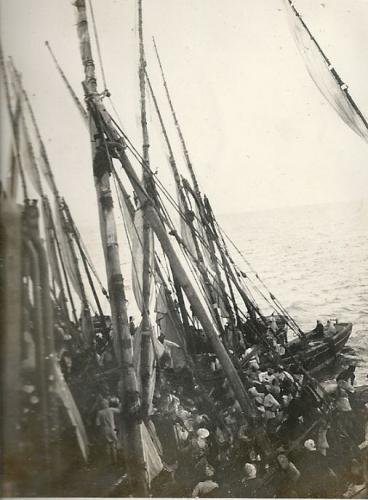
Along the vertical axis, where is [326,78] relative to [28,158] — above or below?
above

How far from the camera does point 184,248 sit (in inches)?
96.7

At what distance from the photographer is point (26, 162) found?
2.24 meters

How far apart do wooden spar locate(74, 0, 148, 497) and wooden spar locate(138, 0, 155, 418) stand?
52 mm

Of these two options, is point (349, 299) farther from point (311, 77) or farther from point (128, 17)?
point (128, 17)

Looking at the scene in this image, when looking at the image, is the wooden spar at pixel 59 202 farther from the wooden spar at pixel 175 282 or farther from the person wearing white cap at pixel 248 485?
the person wearing white cap at pixel 248 485

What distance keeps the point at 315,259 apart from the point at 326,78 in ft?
3.23

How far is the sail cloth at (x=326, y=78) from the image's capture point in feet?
8.27

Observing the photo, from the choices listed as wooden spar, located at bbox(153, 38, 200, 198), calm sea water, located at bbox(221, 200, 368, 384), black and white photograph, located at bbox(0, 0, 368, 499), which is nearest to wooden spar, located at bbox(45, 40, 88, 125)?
black and white photograph, located at bbox(0, 0, 368, 499)

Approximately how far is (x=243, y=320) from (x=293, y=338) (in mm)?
279

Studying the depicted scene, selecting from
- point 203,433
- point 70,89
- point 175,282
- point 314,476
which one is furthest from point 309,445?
point 70,89

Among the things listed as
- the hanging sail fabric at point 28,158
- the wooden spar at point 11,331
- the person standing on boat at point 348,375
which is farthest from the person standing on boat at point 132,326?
the person standing on boat at point 348,375

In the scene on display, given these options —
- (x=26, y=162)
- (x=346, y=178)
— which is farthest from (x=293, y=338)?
(x=26, y=162)

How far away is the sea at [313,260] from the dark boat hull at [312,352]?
43mm

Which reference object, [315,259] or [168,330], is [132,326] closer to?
[168,330]
